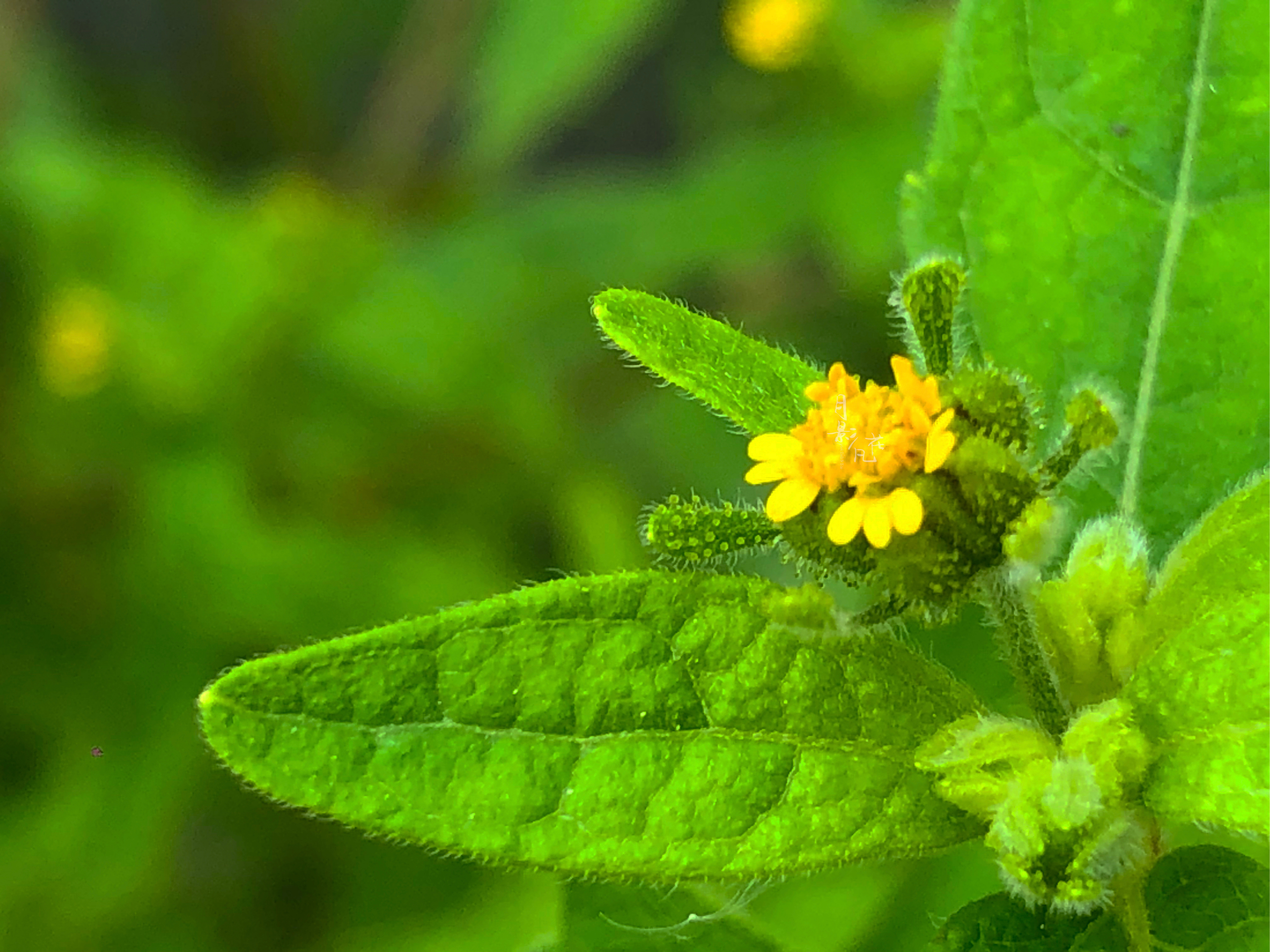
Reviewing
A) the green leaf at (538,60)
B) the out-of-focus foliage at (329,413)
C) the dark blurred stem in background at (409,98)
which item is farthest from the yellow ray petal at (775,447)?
the dark blurred stem in background at (409,98)

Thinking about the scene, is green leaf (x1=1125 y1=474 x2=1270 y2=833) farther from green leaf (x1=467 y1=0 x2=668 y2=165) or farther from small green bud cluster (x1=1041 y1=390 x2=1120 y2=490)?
green leaf (x1=467 y1=0 x2=668 y2=165)

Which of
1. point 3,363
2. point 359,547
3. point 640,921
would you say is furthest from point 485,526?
point 640,921

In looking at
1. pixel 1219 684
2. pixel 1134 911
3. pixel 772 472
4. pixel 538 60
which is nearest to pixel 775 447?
pixel 772 472

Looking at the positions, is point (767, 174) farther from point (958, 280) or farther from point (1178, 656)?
point (1178, 656)

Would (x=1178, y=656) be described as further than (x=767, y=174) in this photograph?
No

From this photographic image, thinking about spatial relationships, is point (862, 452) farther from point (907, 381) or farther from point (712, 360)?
point (712, 360)
